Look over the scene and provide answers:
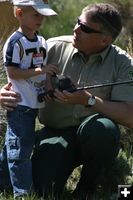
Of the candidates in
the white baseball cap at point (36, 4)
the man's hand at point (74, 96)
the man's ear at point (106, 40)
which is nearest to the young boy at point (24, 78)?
the white baseball cap at point (36, 4)

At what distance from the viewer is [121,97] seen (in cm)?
453

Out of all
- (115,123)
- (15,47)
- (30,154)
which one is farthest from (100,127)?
(15,47)

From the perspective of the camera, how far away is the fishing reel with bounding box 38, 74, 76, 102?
170 inches

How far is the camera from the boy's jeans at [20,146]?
427 cm

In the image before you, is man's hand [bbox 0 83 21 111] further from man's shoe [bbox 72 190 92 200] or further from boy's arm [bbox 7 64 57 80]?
man's shoe [bbox 72 190 92 200]

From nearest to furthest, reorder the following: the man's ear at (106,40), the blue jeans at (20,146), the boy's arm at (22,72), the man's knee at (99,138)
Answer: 1. the boy's arm at (22,72)
2. the blue jeans at (20,146)
3. the man's knee at (99,138)
4. the man's ear at (106,40)

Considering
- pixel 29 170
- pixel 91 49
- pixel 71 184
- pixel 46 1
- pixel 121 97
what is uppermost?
pixel 46 1

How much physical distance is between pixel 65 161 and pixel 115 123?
42cm

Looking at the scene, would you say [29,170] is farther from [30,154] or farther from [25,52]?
[25,52]

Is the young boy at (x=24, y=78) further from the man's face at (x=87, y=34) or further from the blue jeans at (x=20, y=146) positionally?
the man's face at (x=87, y=34)

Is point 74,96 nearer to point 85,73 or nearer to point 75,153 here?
point 85,73

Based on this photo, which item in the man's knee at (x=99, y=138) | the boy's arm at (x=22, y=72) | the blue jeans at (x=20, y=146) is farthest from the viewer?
the man's knee at (x=99, y=138)

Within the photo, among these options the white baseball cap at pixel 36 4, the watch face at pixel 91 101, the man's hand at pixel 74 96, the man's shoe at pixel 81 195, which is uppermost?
the white baseball cap at pixel 36 4

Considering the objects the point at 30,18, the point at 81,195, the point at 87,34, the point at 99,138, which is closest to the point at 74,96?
the point at 99,138
